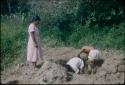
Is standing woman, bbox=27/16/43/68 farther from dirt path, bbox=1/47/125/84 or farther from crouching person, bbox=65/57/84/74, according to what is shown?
crouching person, bbox=65/57/84/74

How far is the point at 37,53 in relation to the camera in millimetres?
12469

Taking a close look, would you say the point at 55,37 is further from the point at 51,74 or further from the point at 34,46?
the point at 51,74

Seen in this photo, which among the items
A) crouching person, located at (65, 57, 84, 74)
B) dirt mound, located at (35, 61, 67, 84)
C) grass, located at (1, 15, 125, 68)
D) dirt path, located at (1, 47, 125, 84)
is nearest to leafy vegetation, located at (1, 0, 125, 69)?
grass, located at (1, 15, 125, 68)

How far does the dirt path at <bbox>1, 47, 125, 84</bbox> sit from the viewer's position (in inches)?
437

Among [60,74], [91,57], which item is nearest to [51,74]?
[60,74]

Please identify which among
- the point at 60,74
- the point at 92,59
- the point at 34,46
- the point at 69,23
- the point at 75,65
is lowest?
the point at 60,74

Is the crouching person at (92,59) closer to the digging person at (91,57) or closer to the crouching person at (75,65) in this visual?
the digging person at (91,57)

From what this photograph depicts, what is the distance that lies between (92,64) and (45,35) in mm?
3320

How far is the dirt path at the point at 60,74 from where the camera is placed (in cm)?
1111

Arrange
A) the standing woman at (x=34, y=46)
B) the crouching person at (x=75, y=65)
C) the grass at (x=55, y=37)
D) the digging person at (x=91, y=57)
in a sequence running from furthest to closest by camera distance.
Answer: the grass at (x=55, y=37)
the digging person at (x=91, y=57)
the standing woman at (x=34, y=46)
the crouching person at (x=75, y=65)

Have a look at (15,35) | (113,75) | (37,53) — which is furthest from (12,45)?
(113,75)

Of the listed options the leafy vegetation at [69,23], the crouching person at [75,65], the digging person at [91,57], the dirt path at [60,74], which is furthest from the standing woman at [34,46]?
the leafy vegetation at [69,23]

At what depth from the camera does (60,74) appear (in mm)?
11203

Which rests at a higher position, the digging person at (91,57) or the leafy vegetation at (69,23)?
the leafy vegetation at (69,23)
